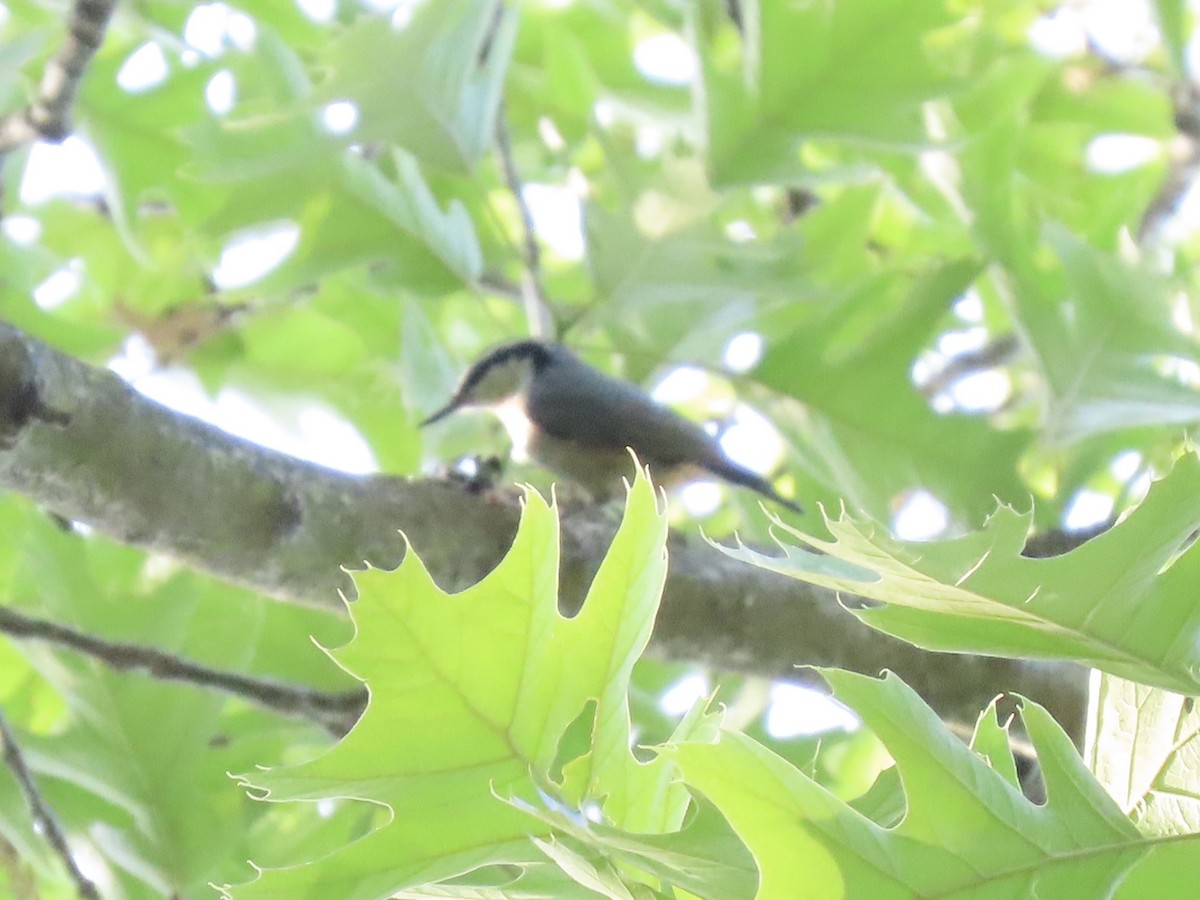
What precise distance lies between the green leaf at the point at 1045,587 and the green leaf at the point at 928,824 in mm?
39

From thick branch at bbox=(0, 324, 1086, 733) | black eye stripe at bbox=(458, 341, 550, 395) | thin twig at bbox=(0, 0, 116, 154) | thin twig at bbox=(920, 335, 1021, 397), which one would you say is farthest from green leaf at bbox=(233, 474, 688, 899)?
thin twig at bbox=(920, 335, 1021, 397)

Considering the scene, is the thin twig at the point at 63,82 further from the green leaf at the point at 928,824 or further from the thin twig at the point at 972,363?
the thin twig at the point at 972,363

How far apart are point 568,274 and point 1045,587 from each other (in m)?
1.54

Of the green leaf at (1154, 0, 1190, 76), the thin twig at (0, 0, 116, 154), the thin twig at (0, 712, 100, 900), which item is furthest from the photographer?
the green leaf at (1154, 0, 1190, 76)


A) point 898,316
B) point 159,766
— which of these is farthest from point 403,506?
point 898,316

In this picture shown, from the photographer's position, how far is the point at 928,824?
0.61 metres

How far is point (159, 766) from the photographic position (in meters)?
1.20

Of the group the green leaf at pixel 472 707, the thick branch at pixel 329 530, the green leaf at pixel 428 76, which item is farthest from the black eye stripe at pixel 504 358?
the green leaf at pixel 472 707

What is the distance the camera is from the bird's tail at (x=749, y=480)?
1666mm

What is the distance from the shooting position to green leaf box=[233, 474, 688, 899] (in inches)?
25.3

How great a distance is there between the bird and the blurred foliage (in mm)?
64

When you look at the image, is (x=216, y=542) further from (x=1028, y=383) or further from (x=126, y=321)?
(x=1028, y=383)

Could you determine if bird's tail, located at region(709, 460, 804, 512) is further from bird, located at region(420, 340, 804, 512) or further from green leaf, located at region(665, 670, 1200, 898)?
green leaf, located at region(665, 670, 1200, 898)

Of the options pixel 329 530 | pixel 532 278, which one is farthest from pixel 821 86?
pixel 329 530
